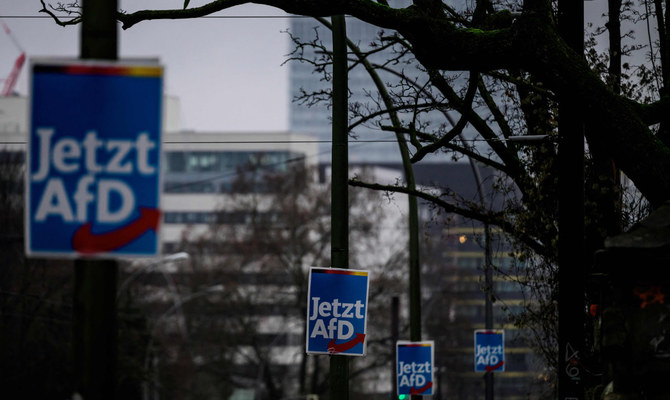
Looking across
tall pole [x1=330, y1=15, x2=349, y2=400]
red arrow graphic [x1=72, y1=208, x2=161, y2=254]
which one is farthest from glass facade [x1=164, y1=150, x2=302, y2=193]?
red arrow graphic [x1=72, y1=208, x2=161, y2=254]

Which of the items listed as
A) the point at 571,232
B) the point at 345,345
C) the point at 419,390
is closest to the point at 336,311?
the point at 345,345

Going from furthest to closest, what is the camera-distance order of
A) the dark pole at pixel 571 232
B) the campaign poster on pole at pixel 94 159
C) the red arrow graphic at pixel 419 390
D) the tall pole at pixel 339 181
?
the red arrow graphic at pixel 419 390
the tall pole at pixel 339 181
the dark pole at pixel 571 232
the campaign poster on pole at pixel 94 159

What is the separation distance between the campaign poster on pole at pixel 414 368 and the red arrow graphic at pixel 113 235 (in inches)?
599

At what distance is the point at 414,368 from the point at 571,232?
7.89 m

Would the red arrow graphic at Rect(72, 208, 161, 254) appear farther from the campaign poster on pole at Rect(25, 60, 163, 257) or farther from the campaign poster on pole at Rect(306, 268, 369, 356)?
the campaign poster on pole at Rect(306, 268, 369, 356)

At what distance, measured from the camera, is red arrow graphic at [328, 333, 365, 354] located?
1344 centimetres

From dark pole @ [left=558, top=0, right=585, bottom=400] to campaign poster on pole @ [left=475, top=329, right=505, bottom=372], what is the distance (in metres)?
13.0

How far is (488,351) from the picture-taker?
26547 mm

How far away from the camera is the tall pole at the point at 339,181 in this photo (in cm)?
1378

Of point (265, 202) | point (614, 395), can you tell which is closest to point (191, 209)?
point (265, 202)

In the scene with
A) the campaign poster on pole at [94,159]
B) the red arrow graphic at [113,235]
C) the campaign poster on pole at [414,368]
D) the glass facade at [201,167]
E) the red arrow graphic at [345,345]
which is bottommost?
the campaign poster on pole at [414,368]

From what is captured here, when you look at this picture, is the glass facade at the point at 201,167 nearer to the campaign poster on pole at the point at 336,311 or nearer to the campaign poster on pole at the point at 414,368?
the campaign poster on pole at the point at 414,368

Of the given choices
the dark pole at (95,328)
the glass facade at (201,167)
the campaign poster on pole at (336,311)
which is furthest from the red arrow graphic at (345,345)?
the glass facade at (201,167)

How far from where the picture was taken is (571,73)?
500 inches
